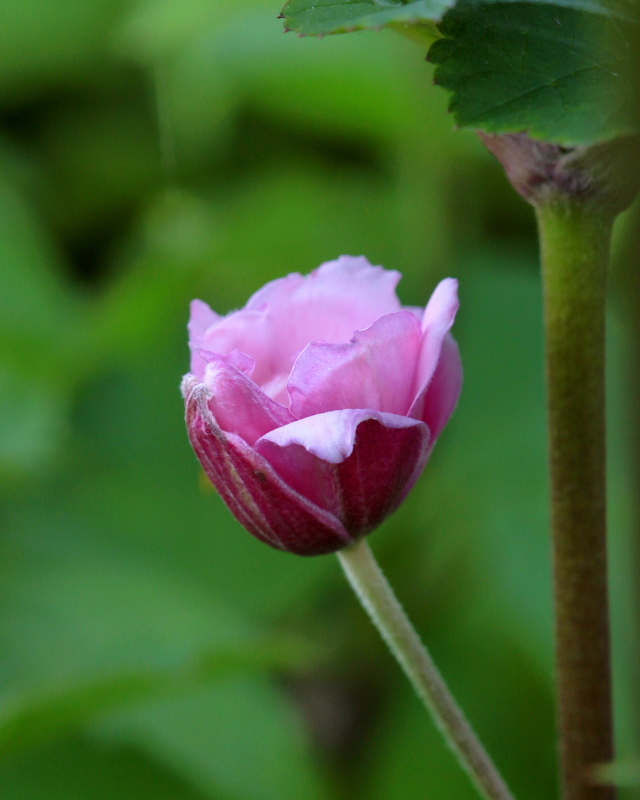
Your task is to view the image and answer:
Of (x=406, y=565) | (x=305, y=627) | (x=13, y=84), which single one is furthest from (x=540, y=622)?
(x=13, y=84)

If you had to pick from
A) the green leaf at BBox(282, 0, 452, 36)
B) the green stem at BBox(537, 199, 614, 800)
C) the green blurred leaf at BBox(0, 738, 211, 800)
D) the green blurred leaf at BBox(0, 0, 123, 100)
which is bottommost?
the green blurred leaf at BBox(0, 738, 211, 800)

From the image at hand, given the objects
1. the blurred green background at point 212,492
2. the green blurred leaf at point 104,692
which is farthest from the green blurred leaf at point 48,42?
the green blurred leaf at point 104,692

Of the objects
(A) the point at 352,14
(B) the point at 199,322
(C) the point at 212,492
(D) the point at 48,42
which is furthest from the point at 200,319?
(D) the point at 48,42

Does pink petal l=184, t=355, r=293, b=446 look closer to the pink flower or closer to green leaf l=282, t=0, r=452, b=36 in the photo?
the pink flower

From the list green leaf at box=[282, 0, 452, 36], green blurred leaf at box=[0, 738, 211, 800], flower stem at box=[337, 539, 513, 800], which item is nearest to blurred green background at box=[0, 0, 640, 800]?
green blurred leaf at box=[0, 738, 211, 800]

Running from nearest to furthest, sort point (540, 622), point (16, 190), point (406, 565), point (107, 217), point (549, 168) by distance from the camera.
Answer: point (549, 168) < point (540, 622) < point (406, 565) < point (16, 190) < point (107, 217)

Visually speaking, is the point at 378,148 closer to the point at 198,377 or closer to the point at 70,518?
the point at 70,518
